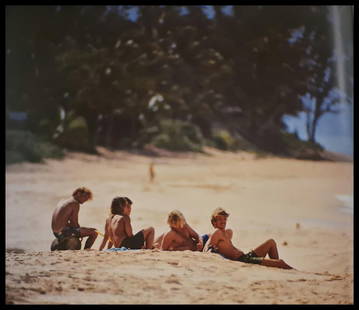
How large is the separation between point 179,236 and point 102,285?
92 centimetres

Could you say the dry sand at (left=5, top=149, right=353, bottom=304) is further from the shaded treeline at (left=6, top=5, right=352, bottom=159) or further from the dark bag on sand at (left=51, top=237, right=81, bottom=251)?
the shaded treeline at (left=6, top=5, right=352, bottom=159)

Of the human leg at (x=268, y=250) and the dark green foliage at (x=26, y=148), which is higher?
the dark green foliage at (x=26, y=148)

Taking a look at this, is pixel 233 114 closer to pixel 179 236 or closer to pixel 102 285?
pixel 179 236

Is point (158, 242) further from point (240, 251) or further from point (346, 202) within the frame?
point (346, 202)

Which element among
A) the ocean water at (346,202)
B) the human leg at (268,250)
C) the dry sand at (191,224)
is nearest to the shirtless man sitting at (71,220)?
the dry sand at (191,224)

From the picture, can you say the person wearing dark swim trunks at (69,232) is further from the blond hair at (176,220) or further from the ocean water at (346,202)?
the ocean water at (346,202)

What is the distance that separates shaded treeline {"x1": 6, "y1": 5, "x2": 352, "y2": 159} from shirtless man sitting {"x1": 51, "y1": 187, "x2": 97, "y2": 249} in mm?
1391

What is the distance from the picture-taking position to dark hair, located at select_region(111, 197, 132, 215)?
470 cm

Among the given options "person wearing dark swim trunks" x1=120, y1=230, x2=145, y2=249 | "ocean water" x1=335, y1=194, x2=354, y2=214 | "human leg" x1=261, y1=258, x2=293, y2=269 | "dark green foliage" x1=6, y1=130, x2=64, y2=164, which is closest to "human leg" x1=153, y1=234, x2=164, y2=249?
"person wearing dark swim trunks" x1=120, y1=230, x2=145, y2=249

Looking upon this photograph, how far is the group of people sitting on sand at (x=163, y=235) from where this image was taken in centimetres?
436

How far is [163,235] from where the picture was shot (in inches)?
179

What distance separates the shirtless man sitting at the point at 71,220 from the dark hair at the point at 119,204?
306 mm

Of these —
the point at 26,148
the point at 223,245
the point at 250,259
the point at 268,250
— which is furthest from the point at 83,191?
the point at 268,250

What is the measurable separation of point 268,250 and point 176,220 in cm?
101
